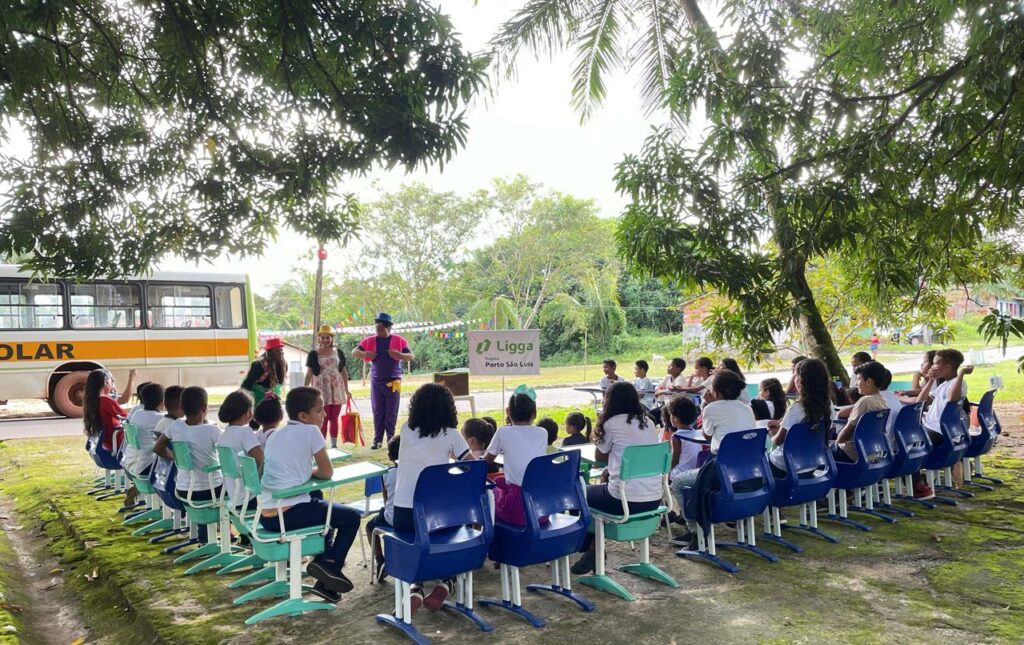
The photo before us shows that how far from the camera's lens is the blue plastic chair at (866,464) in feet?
19.8

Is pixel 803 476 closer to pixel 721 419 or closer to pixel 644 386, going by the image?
pixel 721 419

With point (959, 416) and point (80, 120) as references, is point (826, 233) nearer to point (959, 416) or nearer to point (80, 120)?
point (959, 416)

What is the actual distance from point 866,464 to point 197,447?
4.75 m

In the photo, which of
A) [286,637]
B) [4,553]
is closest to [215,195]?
[4,553]

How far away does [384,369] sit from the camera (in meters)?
9.71

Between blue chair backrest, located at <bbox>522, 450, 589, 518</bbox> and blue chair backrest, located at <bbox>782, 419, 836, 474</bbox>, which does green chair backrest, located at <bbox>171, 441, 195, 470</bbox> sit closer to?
blue chair backrest, located at <bbox>522, 450, 589, 518</bbox>

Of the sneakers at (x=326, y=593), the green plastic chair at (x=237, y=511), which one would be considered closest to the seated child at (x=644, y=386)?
the green plastic chair at (x=237, y=511)

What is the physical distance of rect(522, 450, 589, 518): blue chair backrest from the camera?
4305 mm

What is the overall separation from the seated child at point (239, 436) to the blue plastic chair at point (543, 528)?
1575 mm

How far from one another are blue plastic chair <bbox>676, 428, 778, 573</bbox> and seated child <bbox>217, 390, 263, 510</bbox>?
275 centimetres

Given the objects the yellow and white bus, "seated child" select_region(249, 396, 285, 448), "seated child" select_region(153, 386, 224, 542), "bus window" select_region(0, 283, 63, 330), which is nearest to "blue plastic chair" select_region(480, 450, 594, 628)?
"seated child" select_region(249, 396, 285, 448)

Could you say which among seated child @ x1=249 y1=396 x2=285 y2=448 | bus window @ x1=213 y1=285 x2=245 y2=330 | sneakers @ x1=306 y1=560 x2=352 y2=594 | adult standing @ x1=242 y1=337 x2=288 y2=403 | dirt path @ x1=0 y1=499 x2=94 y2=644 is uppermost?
bus window @ x1=213 y1=285 x2=245 y2=330

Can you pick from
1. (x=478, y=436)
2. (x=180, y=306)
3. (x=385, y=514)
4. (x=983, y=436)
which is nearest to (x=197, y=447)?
(x=385, y=514)

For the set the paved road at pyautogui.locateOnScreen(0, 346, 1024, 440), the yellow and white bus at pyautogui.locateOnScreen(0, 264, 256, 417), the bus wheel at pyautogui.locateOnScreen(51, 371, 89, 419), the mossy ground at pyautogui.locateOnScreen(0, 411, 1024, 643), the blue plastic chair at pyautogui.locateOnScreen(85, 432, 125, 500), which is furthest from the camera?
the bus wheel at pyautogui.locateOnScreen(51, 371, 89, 419)
